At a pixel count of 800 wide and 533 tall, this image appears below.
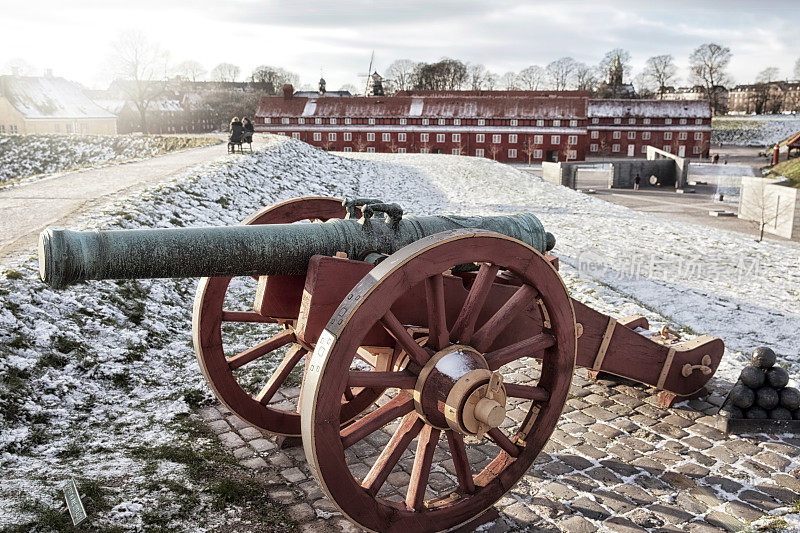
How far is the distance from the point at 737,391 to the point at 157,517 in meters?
4.30

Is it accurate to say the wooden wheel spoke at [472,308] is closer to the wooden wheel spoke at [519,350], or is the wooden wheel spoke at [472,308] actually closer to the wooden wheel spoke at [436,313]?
the wooden wheel spoke at [436,313]

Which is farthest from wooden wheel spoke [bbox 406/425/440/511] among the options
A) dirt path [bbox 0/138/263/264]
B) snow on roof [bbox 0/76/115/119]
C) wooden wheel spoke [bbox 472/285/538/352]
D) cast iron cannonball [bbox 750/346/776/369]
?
snow on roof [bbox 0/76/115/119]

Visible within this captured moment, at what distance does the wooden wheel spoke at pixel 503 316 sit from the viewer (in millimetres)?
3680

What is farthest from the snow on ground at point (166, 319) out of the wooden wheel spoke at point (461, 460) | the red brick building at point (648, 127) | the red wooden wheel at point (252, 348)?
the red brick building at point (648, 127)

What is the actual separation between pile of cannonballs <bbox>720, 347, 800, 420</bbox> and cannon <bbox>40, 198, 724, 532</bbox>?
62.9 inches

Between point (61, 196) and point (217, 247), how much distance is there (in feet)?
33.9

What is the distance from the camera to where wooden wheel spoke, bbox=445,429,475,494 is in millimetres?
3598

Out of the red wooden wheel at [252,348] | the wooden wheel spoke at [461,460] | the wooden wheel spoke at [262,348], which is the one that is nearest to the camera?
the wooden wheel spoke at [461,460]

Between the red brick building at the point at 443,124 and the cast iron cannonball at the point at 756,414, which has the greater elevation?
the red brick building at the point at 443,124

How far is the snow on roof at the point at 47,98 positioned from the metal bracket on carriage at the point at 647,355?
51350 millimetres

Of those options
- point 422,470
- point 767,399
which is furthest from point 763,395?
point 422,470

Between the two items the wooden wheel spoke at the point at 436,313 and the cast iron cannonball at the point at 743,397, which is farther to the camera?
the cast iron cannonball at the point at 743,397

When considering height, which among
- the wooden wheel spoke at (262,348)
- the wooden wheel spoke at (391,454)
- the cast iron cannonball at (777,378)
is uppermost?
the wooden wheel spoke at (262,348)

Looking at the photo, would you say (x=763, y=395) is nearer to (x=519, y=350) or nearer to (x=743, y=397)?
(x=743, y=397)
